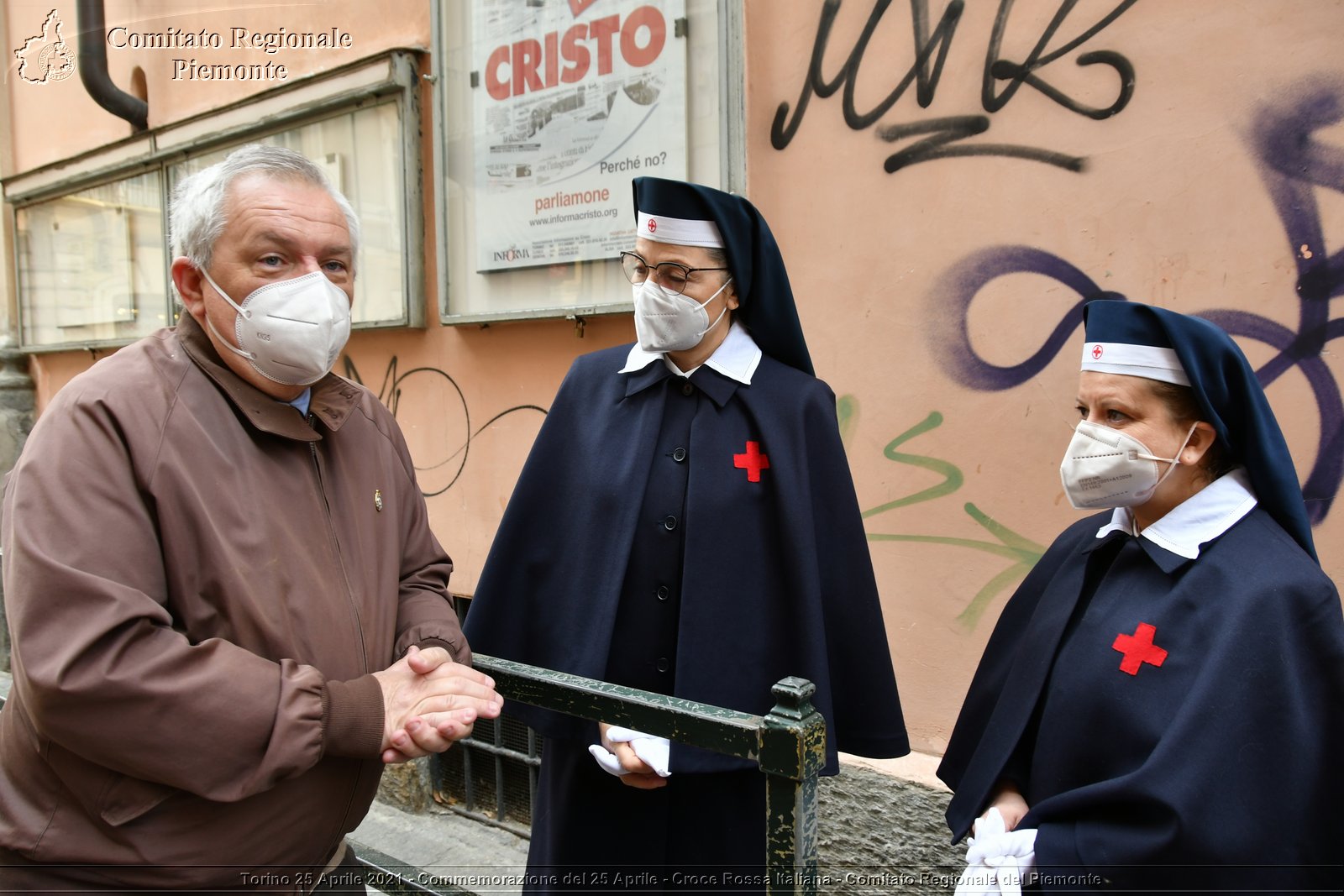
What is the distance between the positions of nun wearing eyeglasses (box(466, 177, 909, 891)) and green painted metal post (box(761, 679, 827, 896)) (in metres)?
0.60

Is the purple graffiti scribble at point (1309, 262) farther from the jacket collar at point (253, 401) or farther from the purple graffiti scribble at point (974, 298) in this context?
the jacket collar at point (253, 401)

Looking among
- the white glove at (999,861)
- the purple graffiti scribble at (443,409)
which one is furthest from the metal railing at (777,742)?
the purple graffiti scribble at (443,409)

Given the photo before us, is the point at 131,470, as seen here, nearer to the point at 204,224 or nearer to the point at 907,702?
the point at 204,224

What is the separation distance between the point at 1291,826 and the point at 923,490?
1.67 metres

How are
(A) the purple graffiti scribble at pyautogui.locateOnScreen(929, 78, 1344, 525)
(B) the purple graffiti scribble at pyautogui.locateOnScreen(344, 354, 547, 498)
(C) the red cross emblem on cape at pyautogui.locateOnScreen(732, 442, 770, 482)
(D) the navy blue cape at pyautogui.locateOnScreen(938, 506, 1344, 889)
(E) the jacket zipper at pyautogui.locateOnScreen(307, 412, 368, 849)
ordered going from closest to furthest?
(D) the navy blue cape at pyautogui.locateOnScreen(938, 506, 1344, 889)
(E) the jacket zipper at pyautogui.locateOnScreen(307, 412, 368, 849)
(C) the red cross emblem on cape at pyautogui.locateOnScreen(732, 442, 770, 482)
(A) the purple graffiti scribble at pyautogui.locateOnScreen(929, 78, 1344, 525)
(B) the purple graffiti scribble at pyautogui.locateOnScreen(344, 354, 547, 498)

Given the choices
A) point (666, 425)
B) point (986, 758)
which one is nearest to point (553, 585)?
point (666, 425)

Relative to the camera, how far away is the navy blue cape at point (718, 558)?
217 centimetres

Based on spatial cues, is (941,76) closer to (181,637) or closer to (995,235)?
(995,235)

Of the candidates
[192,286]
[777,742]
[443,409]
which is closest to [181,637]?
[192,286]

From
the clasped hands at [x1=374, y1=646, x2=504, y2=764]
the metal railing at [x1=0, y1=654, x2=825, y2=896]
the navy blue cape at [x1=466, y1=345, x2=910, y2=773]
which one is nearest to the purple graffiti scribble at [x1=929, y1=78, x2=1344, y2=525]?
the navy blue cape at [x1=466, y1=345, x2=910, y2=773]

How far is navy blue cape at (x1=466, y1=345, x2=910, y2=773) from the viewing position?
2.17 metres

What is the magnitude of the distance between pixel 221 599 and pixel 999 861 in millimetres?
1396

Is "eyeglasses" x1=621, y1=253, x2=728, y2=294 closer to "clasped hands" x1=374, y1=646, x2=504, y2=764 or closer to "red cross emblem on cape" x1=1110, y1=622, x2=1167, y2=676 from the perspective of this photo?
"clasped hands" x1=374, y1=646, x2=504, y2=764

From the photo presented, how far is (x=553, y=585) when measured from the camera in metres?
2.38
